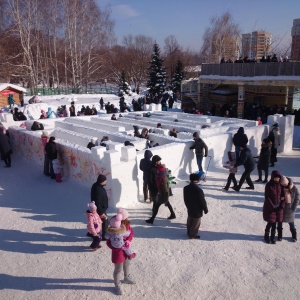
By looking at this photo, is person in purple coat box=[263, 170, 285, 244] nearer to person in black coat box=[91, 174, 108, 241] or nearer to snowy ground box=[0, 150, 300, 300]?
snowy ground box=[0, 150, 300, 300]

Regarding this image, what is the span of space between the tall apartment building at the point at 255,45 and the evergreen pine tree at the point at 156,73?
45.4ft

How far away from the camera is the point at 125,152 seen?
23.3 feet

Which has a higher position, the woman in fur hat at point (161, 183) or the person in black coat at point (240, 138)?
the person in black coat at point (240, 138)

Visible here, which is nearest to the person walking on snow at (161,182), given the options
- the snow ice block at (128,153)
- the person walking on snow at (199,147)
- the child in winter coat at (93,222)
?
the snow ice block at (128,153)

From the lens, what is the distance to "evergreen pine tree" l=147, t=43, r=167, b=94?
33.2 meters

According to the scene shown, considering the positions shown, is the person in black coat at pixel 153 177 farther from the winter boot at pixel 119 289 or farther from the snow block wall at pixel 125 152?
the winter boot at pixel 119 289

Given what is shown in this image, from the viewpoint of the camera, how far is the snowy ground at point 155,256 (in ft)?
14.5

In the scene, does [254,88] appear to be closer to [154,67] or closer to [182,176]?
[154,67]

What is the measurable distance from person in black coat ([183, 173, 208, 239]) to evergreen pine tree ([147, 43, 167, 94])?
2907 cm

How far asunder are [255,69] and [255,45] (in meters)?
32.4

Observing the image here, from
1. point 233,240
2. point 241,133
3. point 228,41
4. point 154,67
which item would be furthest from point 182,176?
point 228,41

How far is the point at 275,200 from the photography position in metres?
5.20

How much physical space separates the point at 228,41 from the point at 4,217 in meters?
37.7

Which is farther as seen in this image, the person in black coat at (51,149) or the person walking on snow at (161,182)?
the person in black coat at (51,149)
